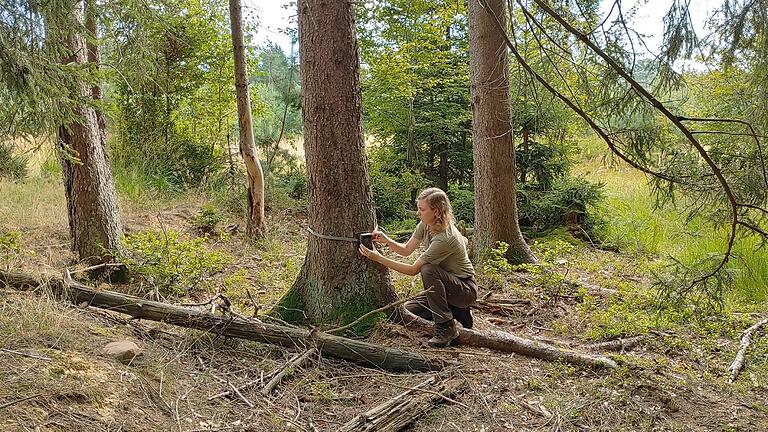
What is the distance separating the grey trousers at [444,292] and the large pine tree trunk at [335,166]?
400 mm

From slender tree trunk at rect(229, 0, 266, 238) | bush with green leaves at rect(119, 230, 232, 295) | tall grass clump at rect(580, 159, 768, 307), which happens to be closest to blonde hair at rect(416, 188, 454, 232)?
tall grass clump at rect(580, 159, 768, 307)

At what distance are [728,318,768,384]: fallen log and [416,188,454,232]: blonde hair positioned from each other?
2.24 m

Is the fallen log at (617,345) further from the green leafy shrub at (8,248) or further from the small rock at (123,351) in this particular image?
the green leafy shrub at (8,248)

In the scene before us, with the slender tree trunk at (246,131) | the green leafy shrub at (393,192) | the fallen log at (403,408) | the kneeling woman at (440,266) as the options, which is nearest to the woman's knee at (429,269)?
the kneeling woman at (440,266)

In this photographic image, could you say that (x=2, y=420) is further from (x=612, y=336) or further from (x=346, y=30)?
(x=612, y=336)

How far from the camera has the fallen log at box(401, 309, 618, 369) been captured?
3.94m

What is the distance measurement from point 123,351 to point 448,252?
2306 millimetres

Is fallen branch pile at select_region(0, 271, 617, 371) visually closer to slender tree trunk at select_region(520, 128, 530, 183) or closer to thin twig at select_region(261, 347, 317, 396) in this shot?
thin twig at select_region(261, 347, 317, 396)

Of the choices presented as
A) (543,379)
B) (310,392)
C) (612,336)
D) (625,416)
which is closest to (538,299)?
(612,336)

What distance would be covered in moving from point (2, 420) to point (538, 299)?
4.57 metres

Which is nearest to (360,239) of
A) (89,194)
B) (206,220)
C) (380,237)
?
(380,237)

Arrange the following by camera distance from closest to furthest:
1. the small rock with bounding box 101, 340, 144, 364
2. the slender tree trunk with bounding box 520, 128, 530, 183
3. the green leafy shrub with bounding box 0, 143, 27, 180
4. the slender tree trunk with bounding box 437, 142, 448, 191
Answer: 1. the small rock with bounding box 101, 340, 144, 364
2. the green leafy shrub with bounding box 0, 143, 27, 180
3. the slender tree trunk with bounding box 520, 128, 530, 183
4. the slender tree trunk with bounding box 437, 142, 448, 191

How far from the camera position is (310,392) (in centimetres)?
360

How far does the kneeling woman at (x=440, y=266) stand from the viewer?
4188 millimetres
